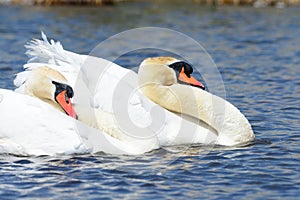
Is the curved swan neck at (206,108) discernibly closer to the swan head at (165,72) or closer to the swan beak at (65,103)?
the swan head at (165,72)

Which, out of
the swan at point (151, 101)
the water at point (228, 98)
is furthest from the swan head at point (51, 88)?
the water at point (228, 98)

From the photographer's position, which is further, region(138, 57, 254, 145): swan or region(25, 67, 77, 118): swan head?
region(138, 57, 254, 145): swan

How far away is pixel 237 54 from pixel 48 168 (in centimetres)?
872

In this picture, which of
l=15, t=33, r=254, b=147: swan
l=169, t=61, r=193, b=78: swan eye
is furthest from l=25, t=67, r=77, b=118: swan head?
l=169, t=61, r=193, b=78: swan eye

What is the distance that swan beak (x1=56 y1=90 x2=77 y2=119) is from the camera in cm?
942

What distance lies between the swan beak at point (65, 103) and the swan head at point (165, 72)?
1.16 metres

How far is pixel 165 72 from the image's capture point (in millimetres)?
10297

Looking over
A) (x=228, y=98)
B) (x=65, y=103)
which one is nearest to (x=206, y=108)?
(x=65, y=103)

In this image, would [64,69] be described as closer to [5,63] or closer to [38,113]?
[38,113]

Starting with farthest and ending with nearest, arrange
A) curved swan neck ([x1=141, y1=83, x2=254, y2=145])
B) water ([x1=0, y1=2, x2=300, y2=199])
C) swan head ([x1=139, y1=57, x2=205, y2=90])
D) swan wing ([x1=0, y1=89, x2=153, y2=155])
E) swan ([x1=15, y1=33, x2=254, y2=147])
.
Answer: swan head ([x1=139, y1=57, x2=205, y2=90]) → curved swan neck ([x1=141, y1=83, x2=254, y2=145]) → swan ([x1=15, y1=33, x2=254, y2=147]) → swan wing ([x1=0, y1=89, x2=153, y2=155]) → water ([x1=0, y1=2, x2=300, y2=199])

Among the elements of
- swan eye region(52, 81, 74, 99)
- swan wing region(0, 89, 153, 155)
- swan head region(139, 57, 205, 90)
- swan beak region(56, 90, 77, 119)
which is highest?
swan head region(139, 57, 205, 90)

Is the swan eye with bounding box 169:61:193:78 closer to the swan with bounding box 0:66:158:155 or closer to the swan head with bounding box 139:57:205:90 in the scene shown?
the swan head with bounding box 139:57:205:90

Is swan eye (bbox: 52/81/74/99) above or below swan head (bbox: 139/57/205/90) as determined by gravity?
below

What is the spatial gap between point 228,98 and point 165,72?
2.54 metres
